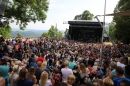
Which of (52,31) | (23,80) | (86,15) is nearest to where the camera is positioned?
(23,80)

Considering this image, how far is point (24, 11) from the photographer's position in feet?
81.1

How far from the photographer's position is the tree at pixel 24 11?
2420 centimetres

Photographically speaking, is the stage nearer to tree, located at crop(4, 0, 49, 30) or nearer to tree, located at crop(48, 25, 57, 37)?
tree, located at crop(4, 0, 49, 30)

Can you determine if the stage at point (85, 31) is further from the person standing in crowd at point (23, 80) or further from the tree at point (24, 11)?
the person standing in crowd at point (23, 80)

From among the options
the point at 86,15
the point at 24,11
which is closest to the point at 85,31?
the point at 24,11

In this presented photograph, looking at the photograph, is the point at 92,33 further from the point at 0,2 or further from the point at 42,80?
the point at 42,80

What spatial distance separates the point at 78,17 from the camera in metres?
102

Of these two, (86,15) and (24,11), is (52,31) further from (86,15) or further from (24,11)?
(24,11)

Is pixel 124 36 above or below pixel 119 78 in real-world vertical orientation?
below

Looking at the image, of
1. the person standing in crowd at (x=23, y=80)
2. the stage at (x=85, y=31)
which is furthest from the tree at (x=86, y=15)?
the person standing in crowd at (x=23, y=80)

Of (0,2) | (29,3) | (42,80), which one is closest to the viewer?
(42,80)

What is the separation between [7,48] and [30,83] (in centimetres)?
979

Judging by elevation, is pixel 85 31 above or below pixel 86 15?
below

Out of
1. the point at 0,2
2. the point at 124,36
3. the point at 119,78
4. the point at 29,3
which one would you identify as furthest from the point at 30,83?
the point at 124,36
